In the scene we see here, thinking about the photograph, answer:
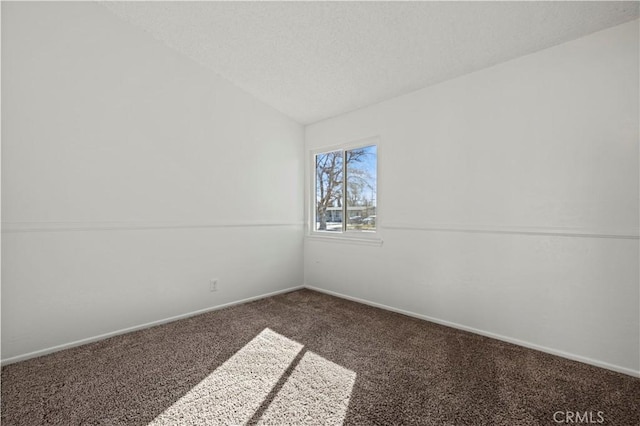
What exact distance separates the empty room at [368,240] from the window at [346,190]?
24 centimetres

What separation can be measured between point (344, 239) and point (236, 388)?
2190 mm

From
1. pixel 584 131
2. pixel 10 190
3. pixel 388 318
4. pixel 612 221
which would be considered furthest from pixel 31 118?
pixel 612 221

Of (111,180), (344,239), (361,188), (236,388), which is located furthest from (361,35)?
(236,388)

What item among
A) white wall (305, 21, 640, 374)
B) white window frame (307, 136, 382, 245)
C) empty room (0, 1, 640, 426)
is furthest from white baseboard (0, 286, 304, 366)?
white wall (305, 21, 640, 374)

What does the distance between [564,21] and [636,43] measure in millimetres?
A: 483

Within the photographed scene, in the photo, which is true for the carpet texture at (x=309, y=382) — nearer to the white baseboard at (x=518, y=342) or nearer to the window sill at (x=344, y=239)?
the white baseboard at (x=518, y=342)

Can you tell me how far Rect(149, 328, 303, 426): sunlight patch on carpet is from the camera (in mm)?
1452

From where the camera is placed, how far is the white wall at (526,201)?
6.35ft

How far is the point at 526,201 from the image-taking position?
90.0 inches

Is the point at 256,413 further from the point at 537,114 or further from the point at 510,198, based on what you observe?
the point at 537,114

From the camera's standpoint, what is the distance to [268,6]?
2.13 meters
